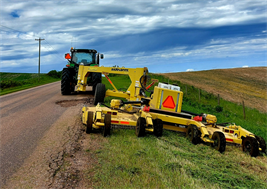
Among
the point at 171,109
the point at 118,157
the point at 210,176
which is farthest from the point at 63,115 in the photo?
the point at 210,176

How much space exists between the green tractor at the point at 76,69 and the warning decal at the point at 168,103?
8144 millimetres

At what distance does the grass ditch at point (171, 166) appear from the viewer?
4.07 metres

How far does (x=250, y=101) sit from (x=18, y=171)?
30.4m

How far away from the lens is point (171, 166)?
4.69 meters

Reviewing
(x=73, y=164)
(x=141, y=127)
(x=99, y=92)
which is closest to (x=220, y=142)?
(x=141, y=127)

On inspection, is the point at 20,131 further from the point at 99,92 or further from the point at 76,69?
the point at 76,69

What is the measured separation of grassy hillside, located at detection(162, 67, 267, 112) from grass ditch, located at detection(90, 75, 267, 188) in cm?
2409

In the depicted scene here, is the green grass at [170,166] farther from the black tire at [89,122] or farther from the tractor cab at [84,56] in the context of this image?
the tractor cab at [84,56]

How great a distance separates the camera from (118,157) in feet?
16.6

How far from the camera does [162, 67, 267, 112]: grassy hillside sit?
31.2 meters

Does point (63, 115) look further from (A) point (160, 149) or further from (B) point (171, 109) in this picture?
(A) point (160, 149)

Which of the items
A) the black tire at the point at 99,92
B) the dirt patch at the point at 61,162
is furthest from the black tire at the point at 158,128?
the black tire at the point at 99,92

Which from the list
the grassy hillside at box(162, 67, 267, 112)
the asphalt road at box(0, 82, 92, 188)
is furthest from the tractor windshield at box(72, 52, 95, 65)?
the grassy hillside at box(162, 67, 267, 112)

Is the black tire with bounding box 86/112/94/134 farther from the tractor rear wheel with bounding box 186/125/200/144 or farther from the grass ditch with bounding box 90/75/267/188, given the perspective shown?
the tractor rear wheel with bounding box 186/125/200/144
